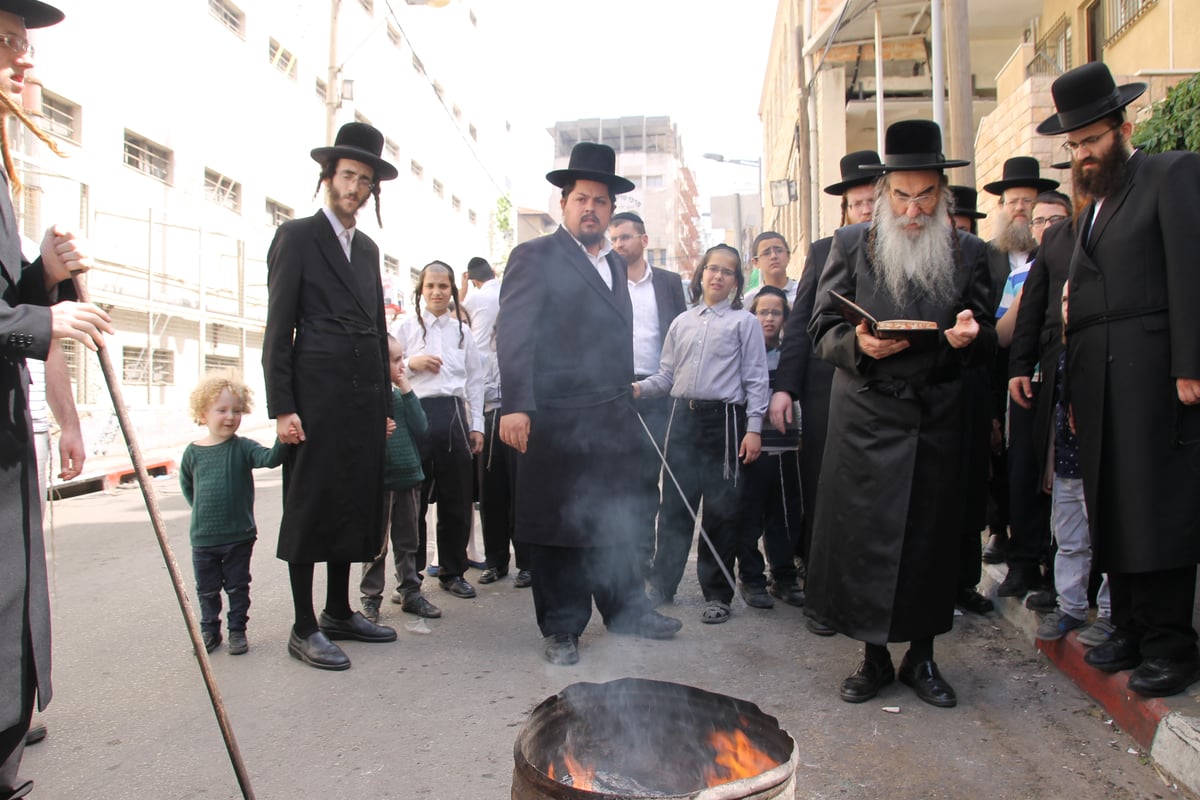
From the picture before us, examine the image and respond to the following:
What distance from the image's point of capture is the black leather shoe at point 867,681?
12.0 feet

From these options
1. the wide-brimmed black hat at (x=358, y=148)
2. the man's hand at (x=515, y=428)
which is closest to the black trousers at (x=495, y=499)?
the man's hand at (x=515, y=428)

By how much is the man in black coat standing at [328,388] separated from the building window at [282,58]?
56.3 feet

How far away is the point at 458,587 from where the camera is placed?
571 cm

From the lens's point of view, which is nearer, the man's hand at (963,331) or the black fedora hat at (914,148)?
the man's hand at (963,331)

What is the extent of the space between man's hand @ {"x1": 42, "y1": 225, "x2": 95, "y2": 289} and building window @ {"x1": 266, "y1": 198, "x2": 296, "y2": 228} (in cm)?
1792

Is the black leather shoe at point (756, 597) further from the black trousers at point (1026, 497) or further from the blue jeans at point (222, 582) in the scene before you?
the blue jeans at point (222, 582)

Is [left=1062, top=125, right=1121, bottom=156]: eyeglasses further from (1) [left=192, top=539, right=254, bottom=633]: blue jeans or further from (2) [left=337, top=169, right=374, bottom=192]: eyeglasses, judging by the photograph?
(1) [left=192, top=539, right=254, bottom=633]: blue jeans

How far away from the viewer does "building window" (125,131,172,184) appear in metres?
14.7

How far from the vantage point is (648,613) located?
4.60 meters

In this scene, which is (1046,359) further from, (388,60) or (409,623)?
(388,60)

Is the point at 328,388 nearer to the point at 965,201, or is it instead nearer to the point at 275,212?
the point at 965,201

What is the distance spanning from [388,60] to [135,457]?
23521 millimetres

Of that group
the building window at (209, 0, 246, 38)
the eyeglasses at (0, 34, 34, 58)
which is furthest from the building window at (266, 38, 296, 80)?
the eyeglasses at (0, 34, 34, 58)

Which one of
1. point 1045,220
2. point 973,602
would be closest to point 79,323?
point 973,602
